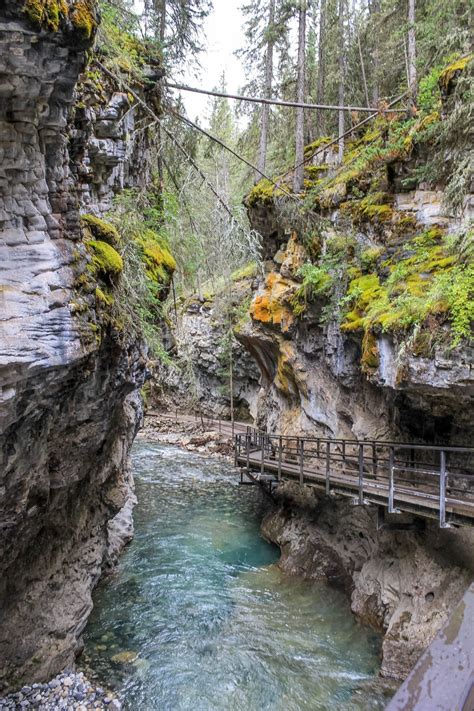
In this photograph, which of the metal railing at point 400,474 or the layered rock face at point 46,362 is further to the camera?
the metal railing at point 400,474

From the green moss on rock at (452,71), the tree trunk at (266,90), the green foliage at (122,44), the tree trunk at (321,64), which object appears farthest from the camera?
the tree trunk at (321,64)

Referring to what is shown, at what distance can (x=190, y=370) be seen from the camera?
380 inches

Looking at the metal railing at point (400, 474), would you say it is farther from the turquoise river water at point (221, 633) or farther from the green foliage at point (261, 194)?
the green foliage at point (261, 194)

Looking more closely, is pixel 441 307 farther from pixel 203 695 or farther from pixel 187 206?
pixel 203 695

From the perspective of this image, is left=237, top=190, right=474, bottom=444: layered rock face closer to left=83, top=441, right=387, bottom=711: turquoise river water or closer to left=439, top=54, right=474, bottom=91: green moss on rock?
left=439, top=54, right=474, bottom=91: green moss on rock

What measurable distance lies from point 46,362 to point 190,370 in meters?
5.12

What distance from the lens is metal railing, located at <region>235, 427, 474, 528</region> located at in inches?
291

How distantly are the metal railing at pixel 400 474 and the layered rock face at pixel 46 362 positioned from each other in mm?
5149

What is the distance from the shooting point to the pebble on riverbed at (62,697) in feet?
21.2

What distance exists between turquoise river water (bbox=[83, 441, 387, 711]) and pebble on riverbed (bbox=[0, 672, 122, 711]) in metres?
0.41

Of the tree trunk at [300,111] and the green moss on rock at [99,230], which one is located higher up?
the tree trunk at [300,111]

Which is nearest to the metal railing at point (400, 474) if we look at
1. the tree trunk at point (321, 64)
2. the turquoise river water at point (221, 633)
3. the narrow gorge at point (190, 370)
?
the narrow gorge at point (190, 370)

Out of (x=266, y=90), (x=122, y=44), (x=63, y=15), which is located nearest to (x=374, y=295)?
(x=122, y=44)

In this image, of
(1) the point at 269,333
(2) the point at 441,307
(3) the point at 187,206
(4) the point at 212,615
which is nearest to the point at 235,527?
(4) the point at 212,615
